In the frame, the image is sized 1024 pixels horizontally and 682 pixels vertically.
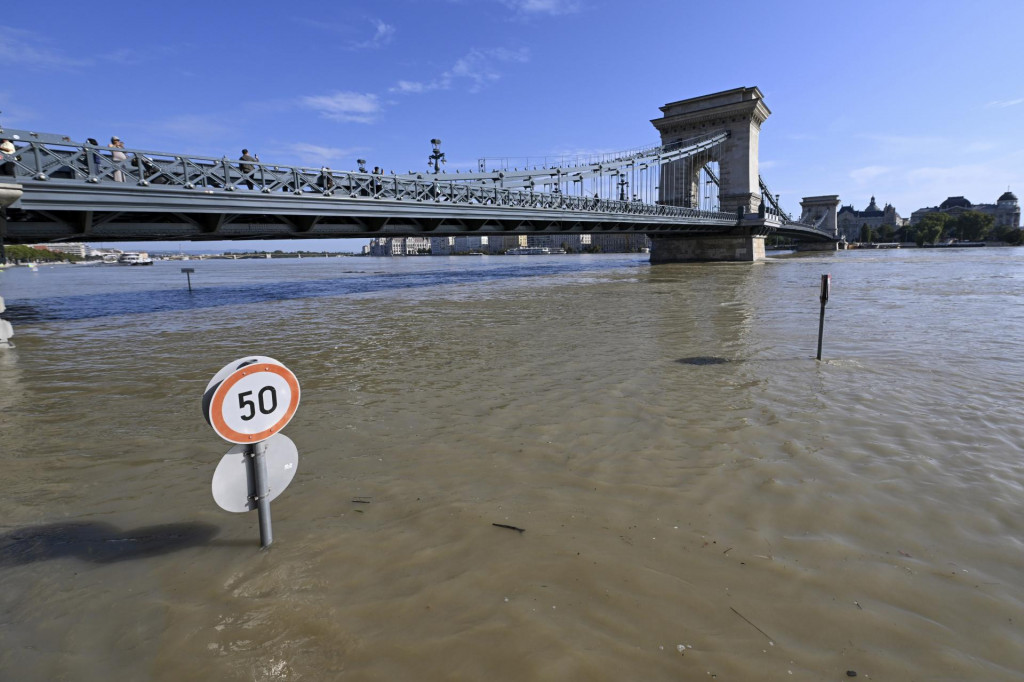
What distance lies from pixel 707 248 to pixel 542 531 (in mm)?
57335

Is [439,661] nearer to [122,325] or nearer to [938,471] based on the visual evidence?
[938,471]

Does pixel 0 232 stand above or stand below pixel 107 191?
below

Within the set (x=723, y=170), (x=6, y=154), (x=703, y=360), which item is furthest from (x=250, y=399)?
(x=723, y=170)

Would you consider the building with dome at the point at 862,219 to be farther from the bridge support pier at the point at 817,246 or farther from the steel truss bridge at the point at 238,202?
the steel truss bridge at the point at 238,202

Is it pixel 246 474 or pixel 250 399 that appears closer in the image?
pixel 250 399

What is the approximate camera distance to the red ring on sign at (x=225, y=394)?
8.90 ft

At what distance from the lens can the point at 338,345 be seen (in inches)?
435

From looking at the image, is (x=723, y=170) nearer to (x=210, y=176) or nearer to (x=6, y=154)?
(x=210, y=176)

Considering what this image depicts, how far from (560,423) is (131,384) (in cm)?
667

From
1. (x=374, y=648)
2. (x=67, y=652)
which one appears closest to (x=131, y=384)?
(x=67, y=652)

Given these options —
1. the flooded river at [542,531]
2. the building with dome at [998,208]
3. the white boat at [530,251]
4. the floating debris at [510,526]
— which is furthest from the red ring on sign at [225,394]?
the building with dome at [998,208]

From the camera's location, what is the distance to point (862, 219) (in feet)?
632

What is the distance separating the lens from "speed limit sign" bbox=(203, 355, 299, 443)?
2.74 meters

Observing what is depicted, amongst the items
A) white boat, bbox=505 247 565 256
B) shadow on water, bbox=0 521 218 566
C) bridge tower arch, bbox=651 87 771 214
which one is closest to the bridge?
bridge tower arch, bbox=651 87 771 214
